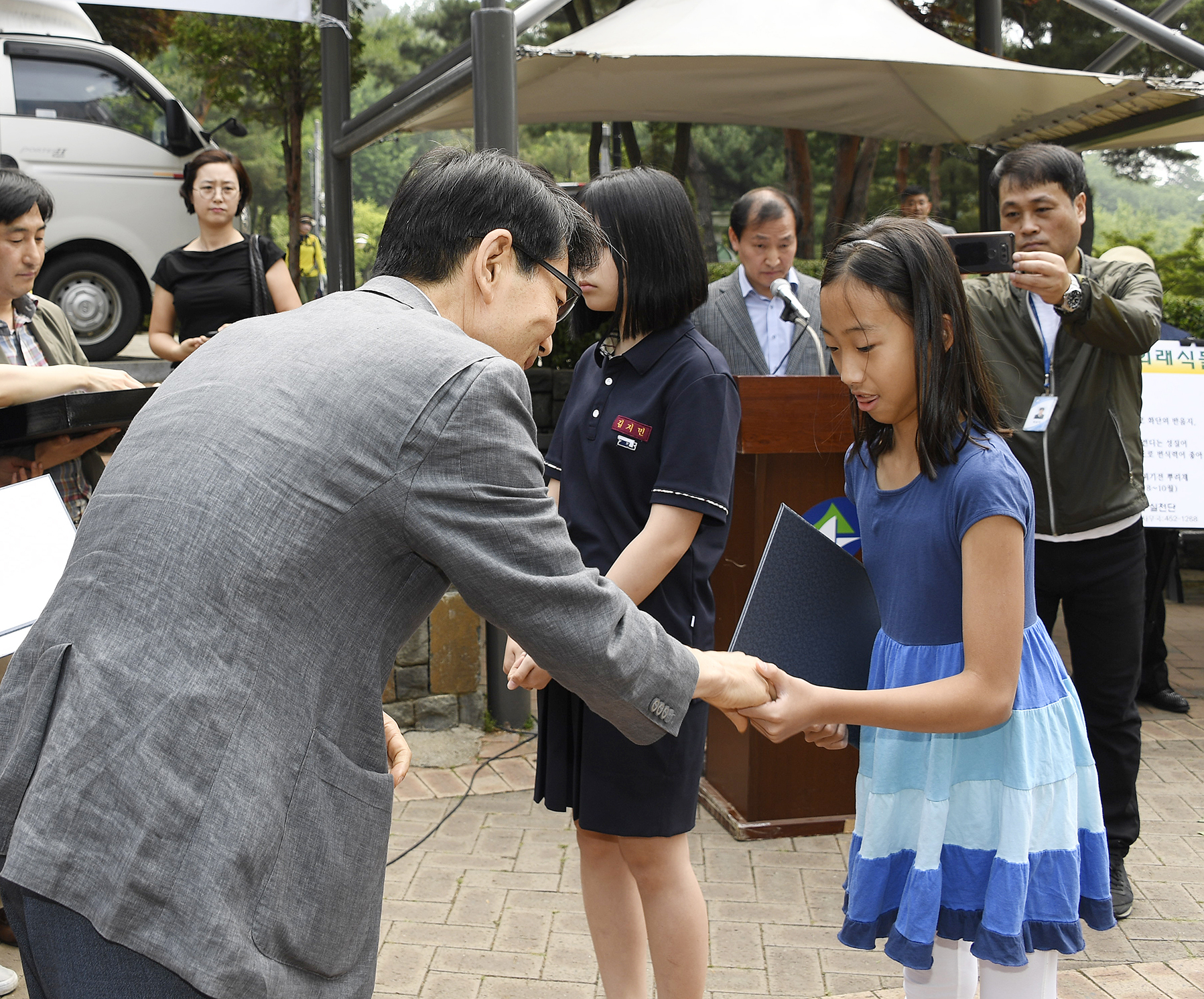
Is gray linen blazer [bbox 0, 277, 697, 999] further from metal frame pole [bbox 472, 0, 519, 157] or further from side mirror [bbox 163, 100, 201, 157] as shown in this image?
side mirror [bbox 163, 100, 201, 157]

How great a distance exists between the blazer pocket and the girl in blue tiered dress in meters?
0.77

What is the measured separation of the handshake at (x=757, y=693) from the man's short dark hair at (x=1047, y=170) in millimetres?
A: 2002

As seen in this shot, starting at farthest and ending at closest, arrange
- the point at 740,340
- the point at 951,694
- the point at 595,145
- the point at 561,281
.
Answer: the point at 595,145 → the point at 740,340 → the point at 951,694 → the point at 561,281

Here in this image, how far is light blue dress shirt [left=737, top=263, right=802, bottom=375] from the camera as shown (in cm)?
420

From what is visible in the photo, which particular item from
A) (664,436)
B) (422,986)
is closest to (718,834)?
(422,986)

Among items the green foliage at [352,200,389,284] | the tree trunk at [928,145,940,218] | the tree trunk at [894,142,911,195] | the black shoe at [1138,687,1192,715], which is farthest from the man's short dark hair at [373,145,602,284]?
the tree trunk at [894,142,911,195]

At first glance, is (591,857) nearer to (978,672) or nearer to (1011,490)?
(978,672)

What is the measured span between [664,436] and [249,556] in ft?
4.22

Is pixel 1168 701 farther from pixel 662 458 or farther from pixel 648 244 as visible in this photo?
pixel 648 244

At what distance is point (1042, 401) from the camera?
329cm

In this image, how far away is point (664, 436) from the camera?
2432 millimetres

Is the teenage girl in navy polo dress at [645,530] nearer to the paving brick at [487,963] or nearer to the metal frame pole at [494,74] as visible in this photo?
the paving brick at [487,963]

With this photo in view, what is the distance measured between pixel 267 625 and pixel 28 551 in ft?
4.72

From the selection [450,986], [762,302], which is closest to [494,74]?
[762,302]
